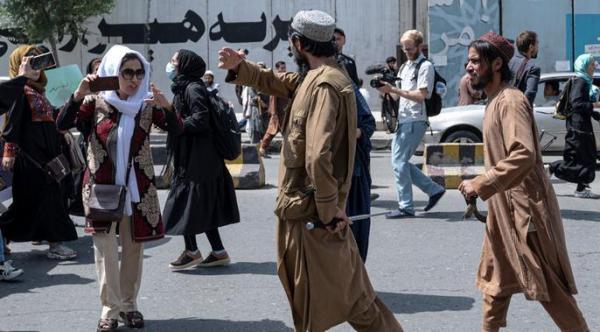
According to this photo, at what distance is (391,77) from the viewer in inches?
359

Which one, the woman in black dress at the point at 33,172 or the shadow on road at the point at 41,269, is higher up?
the woman in black dress at the point at 33,172

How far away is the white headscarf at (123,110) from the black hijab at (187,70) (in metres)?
1.51

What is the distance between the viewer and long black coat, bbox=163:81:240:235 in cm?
744

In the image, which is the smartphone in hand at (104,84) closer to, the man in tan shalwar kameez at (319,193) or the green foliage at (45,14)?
the man in tan shalwar kameez at (319,193)

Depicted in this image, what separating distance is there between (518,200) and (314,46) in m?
1.16

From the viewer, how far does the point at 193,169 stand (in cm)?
748

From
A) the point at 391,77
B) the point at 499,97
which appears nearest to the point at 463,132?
the point at 391,77

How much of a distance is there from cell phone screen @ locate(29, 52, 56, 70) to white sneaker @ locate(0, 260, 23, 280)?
1569 mm

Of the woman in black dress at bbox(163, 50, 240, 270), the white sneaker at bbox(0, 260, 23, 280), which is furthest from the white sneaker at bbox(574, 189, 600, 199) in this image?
the white sneaker at bbox(0, 260, 23, 280)

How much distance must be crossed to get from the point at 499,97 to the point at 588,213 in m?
5.63

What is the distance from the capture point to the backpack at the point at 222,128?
743 centimetres

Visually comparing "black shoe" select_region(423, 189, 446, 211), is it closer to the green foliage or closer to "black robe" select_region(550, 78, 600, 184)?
"black robe" select_region(550, 78, 600, 184)

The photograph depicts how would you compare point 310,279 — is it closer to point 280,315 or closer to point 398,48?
point 280,315

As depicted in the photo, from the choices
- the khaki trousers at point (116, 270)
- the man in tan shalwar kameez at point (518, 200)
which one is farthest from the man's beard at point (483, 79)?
the khaki trousers at point (116, 270)
